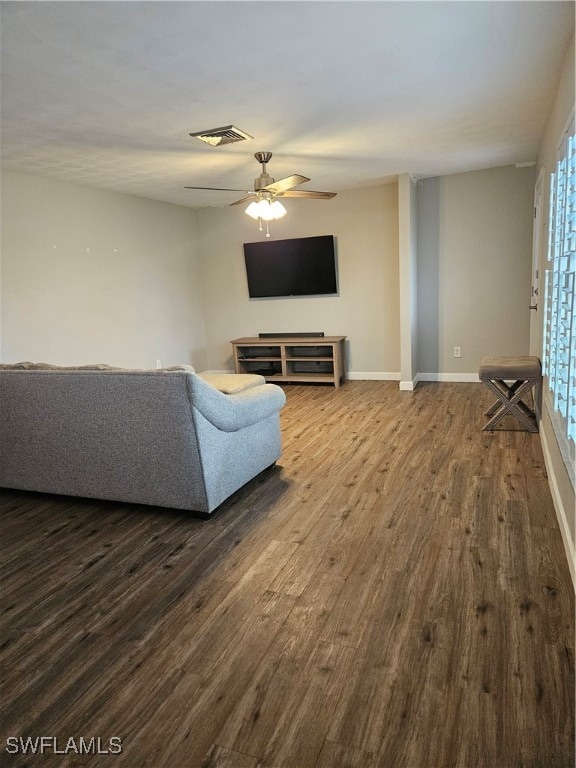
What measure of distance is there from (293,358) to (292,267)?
1213 mm

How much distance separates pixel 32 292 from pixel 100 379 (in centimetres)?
212

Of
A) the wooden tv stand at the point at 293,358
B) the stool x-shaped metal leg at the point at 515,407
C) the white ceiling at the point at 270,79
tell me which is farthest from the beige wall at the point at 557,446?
the wooden tv stand at the point at 293,358

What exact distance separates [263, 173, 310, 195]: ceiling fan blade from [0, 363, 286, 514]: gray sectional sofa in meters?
1.60

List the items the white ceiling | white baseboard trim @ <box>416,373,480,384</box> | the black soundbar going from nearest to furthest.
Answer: the white ceiling, white baseboard trim @ <box>416,373,480,384</box>, the black soundbar

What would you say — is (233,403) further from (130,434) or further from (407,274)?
(407,274)

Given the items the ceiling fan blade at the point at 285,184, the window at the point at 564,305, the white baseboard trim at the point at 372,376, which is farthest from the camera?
the white baseboard trim at the point at 372,376

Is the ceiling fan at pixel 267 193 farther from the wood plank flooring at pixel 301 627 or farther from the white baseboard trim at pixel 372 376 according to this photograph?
the white baseboard trim at pixel 372 376

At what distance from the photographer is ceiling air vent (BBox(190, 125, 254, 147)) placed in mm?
3180

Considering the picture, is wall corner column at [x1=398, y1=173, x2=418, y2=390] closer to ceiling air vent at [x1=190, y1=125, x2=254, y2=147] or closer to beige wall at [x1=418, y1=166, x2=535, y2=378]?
beige wall at [x1=418, y1=166, x2=535, y2=378]

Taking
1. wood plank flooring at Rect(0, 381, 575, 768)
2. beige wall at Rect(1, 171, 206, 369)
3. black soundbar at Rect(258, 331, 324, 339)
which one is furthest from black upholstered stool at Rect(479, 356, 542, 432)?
beige wall at Rect(1, 171, 206, 369)

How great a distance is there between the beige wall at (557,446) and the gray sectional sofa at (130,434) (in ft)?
5.69

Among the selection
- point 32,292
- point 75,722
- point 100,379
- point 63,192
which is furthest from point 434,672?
point 63,192

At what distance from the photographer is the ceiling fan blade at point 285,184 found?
12.0 ft

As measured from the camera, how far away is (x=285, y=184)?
3.82 m
